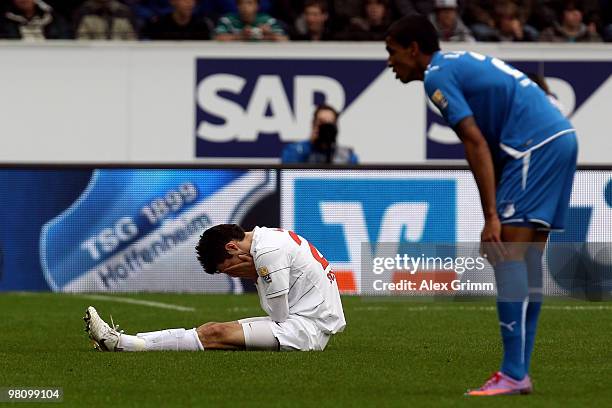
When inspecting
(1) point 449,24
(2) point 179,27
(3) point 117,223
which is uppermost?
(1) point 449,24

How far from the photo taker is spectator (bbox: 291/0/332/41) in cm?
2003

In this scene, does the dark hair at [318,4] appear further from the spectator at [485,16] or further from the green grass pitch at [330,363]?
the green grass pitch at [330,363]

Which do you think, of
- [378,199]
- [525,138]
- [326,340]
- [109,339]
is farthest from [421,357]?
[378,199]

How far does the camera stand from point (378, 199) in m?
16.7

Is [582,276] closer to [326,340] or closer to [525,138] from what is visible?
[326,340]

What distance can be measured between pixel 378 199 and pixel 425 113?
3.85 m

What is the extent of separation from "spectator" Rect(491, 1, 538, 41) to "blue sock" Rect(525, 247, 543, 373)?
12.3m

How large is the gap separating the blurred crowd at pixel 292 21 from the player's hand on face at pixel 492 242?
1217 cm

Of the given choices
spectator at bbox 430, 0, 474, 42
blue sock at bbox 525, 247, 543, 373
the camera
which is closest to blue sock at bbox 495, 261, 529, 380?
blue sock at bbox 525, 247, 543, 373

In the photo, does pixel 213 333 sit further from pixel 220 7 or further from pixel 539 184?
pixel 220 7

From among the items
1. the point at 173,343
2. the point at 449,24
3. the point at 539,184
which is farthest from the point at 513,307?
the point at 449,24

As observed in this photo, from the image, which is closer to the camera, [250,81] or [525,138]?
[525,138]

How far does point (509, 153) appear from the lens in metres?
8.02

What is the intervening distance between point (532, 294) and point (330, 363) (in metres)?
2.16
